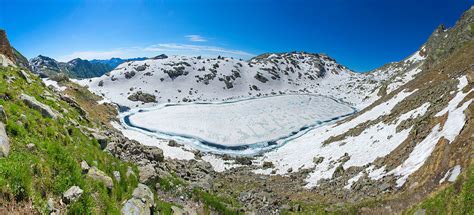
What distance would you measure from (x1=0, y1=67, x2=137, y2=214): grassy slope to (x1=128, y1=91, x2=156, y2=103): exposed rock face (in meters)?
93.1

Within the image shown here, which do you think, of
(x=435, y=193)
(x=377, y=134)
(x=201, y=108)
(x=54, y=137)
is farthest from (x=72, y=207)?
(x=201, y=108)

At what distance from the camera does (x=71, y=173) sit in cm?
1057

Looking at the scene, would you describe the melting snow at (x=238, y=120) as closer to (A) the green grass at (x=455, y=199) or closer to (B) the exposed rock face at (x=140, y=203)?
(B) the exposed rock face at (x=140, y=203)

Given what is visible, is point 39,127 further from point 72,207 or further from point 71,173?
point 72,207

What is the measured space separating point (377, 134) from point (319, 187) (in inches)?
475

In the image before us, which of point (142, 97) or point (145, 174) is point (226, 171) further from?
point (142, 97)

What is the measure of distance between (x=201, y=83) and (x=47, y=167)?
128107mm

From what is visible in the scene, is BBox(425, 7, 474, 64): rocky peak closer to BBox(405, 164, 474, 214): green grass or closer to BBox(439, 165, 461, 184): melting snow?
BBox(439, 165, 461, 184): melting snow

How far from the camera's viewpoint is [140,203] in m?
12.8

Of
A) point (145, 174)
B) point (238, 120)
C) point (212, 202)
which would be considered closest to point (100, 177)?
point (145, 174)

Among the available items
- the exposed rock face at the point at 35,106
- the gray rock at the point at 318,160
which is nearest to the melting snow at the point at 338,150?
the gray rock at the point at 318,160

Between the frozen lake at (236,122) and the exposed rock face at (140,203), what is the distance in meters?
39.0

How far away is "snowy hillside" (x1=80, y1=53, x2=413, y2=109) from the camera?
115m

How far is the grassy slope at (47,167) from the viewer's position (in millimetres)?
7855
